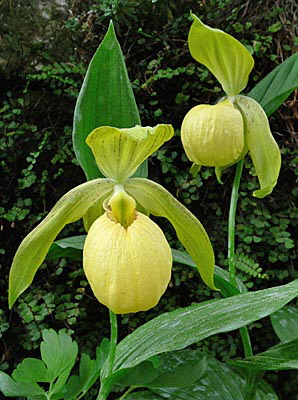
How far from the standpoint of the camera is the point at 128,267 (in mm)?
524

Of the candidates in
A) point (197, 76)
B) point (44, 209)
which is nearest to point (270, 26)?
point (197, 76)

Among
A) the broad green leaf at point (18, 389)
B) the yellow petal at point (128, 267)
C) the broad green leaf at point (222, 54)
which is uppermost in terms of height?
the broad green leaf at point (222, 54)

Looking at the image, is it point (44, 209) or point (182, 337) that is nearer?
point (182, 337)

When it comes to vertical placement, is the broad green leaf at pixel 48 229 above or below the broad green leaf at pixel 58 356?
above

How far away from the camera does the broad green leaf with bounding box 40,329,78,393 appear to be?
62cm

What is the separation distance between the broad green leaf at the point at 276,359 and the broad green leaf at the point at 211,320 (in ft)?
0.40

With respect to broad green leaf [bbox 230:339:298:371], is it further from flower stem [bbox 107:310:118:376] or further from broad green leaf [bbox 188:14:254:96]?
broad green leaf [bbox 188:14:254:96]

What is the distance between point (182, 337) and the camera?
22.5 inches

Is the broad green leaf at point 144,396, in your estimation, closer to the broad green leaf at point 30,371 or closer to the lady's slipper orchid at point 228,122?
the broad green leaf at point 30,371

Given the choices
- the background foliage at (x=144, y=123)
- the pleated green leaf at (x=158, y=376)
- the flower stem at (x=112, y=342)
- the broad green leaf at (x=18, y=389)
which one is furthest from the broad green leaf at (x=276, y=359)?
the background foliage at (x=144, y=123)

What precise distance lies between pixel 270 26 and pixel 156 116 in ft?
1.35

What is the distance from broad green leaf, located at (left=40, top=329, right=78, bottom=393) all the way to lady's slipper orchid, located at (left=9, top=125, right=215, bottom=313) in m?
0.08

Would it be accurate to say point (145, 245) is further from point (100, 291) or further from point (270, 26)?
point (270, 26)

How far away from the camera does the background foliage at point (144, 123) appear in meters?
1.15
